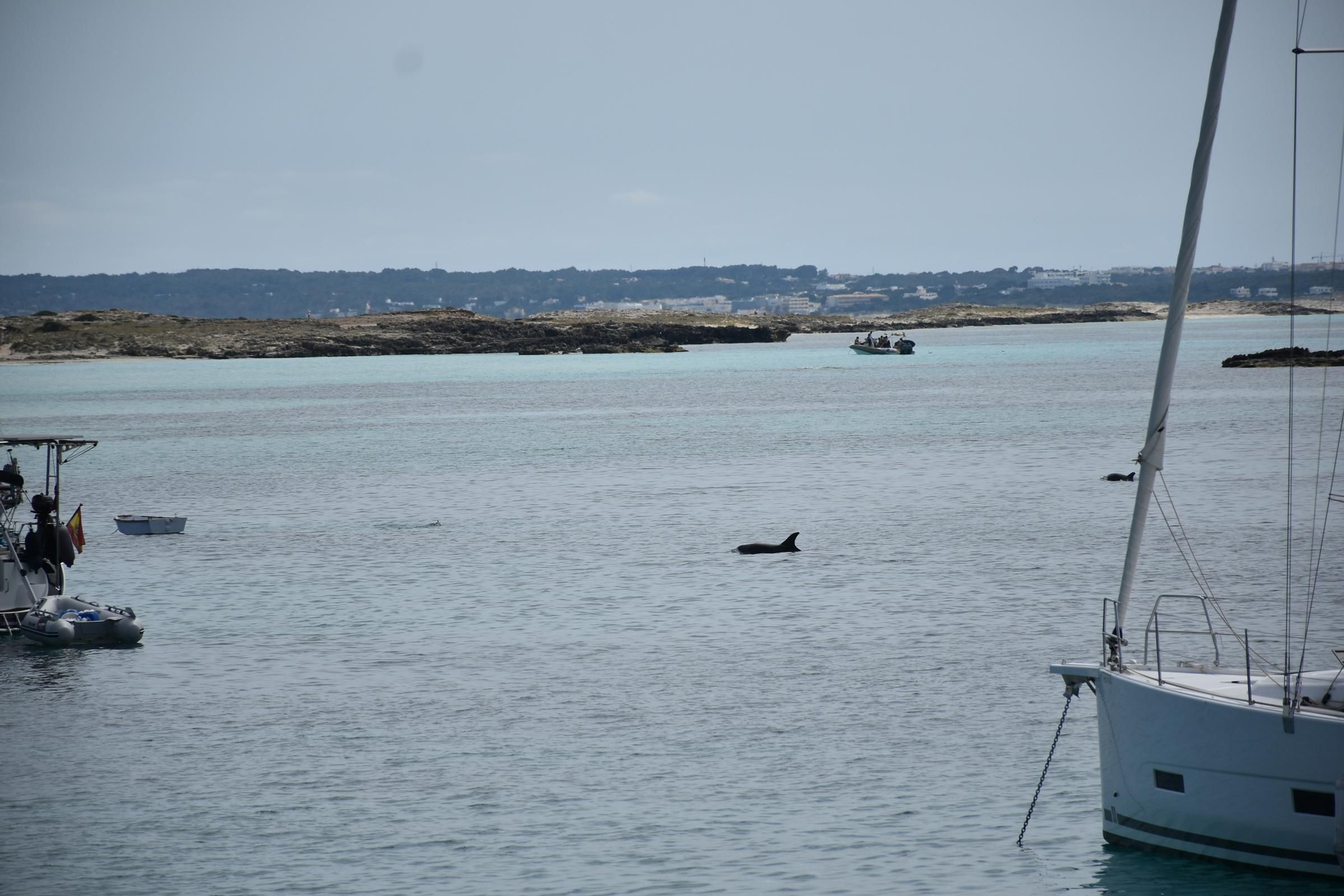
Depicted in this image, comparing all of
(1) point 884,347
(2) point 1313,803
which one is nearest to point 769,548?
(2) point 1313,803

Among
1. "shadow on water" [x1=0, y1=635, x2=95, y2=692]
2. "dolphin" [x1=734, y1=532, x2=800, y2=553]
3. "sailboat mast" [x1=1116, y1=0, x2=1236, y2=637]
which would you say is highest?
"sailboat mast" [x1=1116, y1=0, x2=1236, y2=637]

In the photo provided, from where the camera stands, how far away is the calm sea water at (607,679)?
1756 centimetres

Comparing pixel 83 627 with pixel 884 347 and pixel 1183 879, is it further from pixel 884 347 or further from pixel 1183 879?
pixel 884 347

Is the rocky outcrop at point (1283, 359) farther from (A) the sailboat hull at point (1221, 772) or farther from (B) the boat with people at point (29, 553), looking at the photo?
(A) the sailboat hull at point (1221, 772)

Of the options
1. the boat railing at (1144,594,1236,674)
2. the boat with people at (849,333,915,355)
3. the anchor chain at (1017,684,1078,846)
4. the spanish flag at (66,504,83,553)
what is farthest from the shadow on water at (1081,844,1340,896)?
the boat with people at (849,333,915,355)

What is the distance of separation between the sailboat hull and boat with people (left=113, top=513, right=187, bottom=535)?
3688cm

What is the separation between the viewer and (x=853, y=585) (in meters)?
35.2

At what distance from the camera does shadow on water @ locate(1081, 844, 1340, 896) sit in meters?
15.1

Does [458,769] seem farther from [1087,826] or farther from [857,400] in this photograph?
[857,400]

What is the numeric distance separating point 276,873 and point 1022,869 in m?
8.65

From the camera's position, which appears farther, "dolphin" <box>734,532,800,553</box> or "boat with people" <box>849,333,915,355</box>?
"boat with people" <box>849,333,915,355</box>

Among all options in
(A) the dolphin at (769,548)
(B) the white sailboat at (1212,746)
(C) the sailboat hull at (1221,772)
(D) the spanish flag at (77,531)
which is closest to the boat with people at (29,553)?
(D) the spanish flag at (77,531)

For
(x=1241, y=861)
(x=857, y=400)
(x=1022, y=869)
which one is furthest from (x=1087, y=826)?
(x=857, y=400)

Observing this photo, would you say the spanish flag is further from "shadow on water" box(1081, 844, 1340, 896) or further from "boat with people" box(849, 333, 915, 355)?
"boat with people" box(849, 333, 915, 355)
